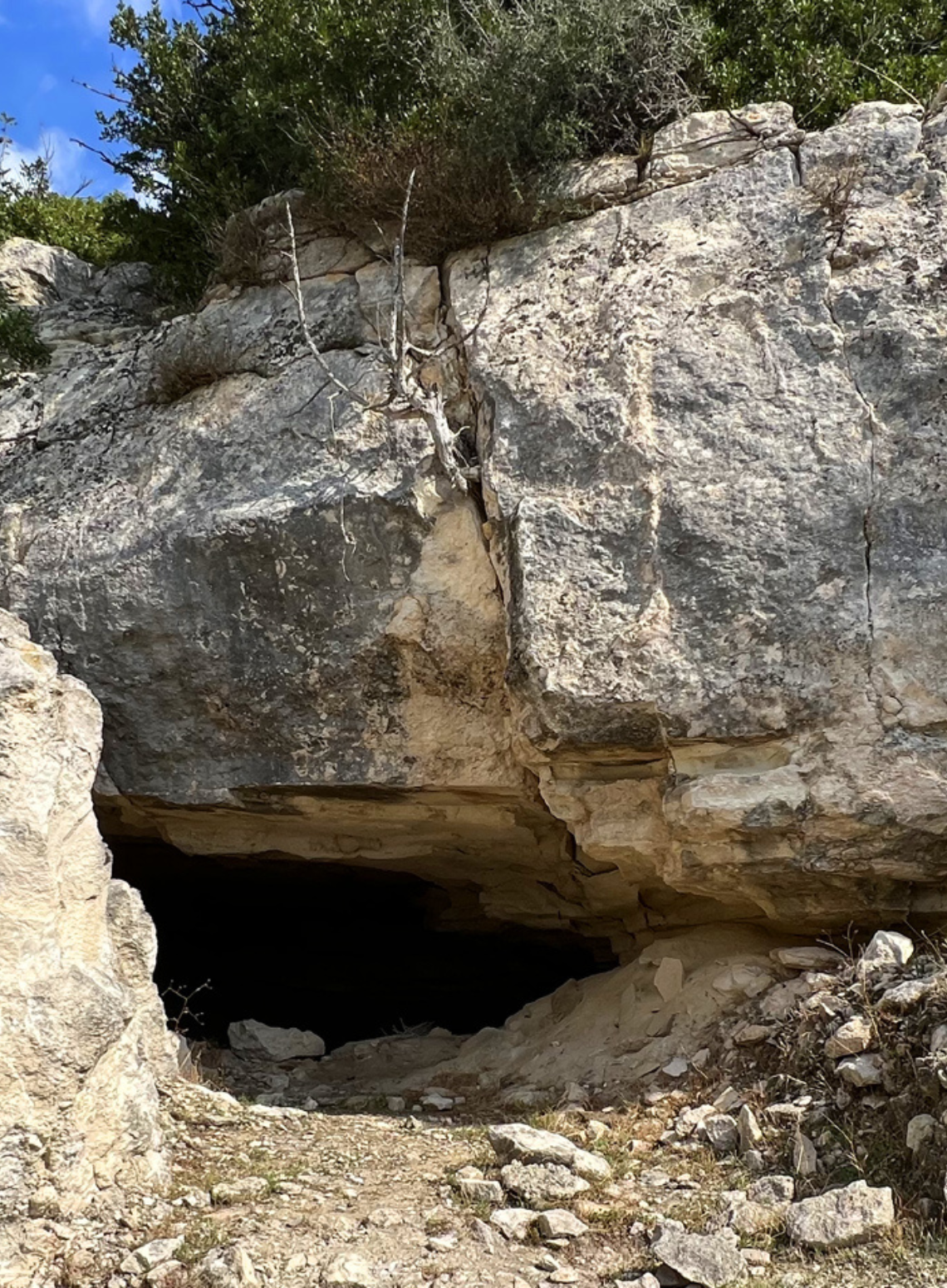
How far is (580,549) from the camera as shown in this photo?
5629 mm

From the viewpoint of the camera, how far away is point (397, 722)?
6.20 m

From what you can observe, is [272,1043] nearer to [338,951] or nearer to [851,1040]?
[338,951]

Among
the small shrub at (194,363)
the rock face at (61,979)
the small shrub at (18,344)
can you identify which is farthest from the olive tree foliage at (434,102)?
the rock face at (61,979)

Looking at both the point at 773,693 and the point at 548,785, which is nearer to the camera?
the point at 773,693

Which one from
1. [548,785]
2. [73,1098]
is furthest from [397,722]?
[73,1098]

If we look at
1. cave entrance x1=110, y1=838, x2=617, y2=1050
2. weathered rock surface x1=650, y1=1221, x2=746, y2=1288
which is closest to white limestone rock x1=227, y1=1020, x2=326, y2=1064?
cave entrance x1=110, y1=838, x2=617, y2=1050

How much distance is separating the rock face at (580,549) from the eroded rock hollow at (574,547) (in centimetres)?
2

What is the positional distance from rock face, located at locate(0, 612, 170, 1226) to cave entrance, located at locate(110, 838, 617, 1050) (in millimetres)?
3325

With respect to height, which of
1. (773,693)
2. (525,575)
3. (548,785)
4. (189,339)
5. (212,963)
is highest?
(189,339)

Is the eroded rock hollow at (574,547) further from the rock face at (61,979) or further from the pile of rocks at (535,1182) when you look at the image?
the pile of rocks at (535,1182)

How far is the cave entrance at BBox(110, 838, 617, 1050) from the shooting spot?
28.7ft

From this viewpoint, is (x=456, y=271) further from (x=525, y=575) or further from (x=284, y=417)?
(x=525, y=575)

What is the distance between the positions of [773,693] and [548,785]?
4.15 feet

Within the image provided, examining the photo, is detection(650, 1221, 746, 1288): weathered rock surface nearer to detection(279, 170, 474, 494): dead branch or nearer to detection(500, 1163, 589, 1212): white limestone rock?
detection(500, 1163, 589, 1212): white limestone rock
